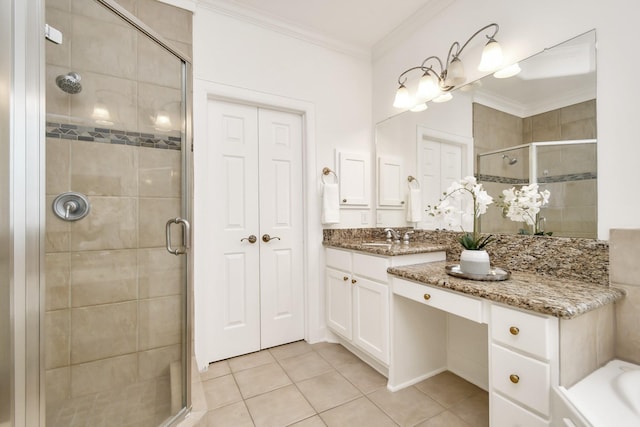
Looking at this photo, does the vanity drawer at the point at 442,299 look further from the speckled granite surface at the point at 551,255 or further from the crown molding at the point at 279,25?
the crown molding at the point at 279,25

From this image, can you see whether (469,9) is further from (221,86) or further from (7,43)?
(7,43)

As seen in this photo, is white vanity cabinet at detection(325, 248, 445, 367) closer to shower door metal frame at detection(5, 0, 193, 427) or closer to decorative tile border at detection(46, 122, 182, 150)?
decorative tile border at detection(46, 122, 182, 150)

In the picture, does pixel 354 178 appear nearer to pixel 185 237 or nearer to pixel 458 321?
pixel 458 321

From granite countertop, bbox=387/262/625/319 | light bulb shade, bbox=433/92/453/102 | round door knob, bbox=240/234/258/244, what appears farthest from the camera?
round door knob, bbox=240/234/258/244

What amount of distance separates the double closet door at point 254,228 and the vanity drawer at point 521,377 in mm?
1581

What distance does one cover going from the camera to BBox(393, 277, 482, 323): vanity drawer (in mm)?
1236

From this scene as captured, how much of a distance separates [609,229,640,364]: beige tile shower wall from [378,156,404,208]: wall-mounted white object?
1.35 meters

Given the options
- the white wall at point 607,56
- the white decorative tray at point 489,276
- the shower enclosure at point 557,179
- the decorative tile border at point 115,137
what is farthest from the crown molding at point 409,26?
the decorative tile border at point 115,137

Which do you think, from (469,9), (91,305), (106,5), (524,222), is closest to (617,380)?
(524,222)

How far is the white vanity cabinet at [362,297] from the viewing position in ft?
5.74

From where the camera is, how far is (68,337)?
1411mm

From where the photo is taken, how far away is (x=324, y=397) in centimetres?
163

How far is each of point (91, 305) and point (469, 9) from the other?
309 centimetres

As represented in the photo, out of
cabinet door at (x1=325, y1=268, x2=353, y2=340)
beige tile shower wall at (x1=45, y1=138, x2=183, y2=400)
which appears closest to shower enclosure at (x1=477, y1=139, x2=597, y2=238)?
cabinet door at (x1=325, y1=268, x2=353, y2=340)
